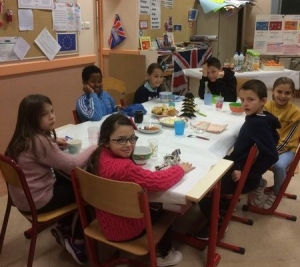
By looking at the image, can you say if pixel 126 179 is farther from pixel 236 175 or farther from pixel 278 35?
pixel 278 35

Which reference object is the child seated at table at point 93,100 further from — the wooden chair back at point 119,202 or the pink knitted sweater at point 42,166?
the wooden chair back at point 119,202

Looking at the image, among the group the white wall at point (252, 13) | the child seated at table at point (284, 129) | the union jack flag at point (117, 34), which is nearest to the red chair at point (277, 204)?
the child seated at table at point (284, 129)

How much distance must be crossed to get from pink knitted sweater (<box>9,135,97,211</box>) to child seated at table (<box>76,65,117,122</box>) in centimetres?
69

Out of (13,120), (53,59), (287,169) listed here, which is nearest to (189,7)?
(53,59)

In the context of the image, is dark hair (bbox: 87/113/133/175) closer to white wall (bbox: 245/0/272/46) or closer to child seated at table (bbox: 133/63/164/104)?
child seated at table (bbox: 133/63/164/104)

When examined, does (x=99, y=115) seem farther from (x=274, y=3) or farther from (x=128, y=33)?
(x=274, y=3)

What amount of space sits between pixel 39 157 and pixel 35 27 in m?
2.11

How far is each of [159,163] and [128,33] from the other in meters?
3.26

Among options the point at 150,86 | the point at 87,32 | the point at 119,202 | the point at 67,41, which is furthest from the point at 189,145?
the point at 87,32

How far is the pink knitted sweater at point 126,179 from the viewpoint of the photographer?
4.81 feet

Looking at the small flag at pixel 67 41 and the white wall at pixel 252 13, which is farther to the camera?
the white wall at pixel 252 13

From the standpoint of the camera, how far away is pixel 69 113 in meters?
4.00

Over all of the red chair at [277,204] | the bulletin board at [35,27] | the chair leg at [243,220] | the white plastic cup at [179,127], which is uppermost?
the bulletin board at [35,27]

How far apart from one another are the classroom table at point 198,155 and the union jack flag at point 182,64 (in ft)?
7.10
